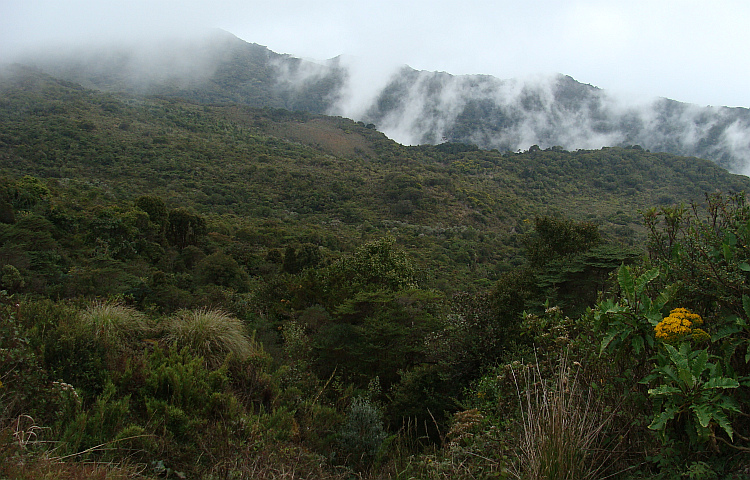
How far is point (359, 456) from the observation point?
417 centimetres

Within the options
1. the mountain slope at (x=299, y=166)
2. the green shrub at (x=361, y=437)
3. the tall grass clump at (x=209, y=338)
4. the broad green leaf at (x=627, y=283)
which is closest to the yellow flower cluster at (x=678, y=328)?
the broad green leaf at (x=627, y=283)

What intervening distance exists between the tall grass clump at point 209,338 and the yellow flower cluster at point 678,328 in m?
3.92

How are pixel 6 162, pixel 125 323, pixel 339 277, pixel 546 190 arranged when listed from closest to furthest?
pixel 125 323 < pixel 339 277 < pixel 6 162 < pixel 546 190

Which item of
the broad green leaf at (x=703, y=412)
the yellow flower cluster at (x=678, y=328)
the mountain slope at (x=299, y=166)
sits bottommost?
the mountain slope at (x=299, y=166)

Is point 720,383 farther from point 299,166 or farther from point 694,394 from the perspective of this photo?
point 299,166

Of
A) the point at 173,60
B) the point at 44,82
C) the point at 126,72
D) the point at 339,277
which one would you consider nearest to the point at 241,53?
the point at 173,60

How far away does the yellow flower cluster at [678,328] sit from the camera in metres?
1.93

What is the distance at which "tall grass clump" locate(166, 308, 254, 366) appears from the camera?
477 centimetres

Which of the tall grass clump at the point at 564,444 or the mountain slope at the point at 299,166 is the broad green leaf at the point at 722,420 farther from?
the mountain slope at the point at 299,166

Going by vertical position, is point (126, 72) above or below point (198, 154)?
above

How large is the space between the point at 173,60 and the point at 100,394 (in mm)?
178518

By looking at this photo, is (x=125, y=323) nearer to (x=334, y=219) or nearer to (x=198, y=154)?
(x=334, y=219)

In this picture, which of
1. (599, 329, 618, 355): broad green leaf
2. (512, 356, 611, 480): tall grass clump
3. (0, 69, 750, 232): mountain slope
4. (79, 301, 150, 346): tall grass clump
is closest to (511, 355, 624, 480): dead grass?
(512, 356, 611, 480): tall grass clump

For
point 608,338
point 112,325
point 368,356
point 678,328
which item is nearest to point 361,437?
point 112,325
